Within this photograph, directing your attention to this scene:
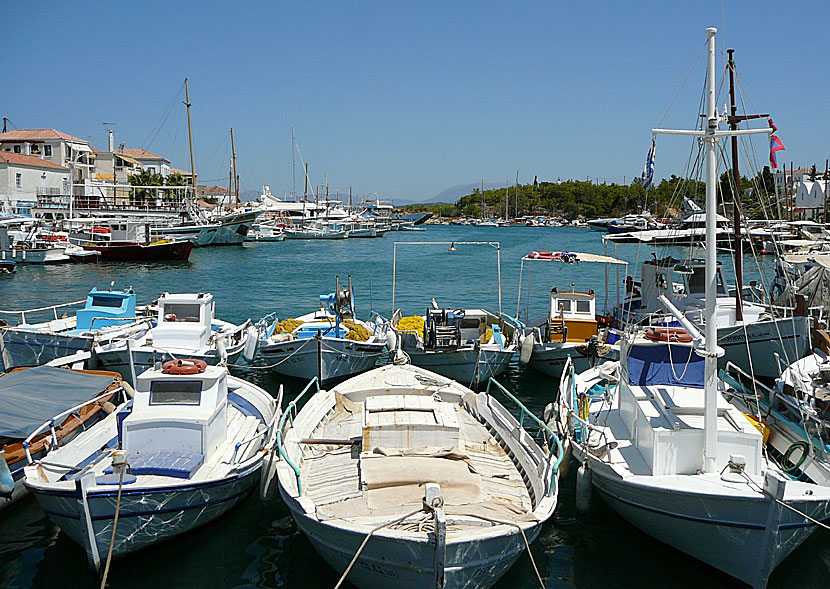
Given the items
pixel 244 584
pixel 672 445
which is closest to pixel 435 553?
pixel 244 584

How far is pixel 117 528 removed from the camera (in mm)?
10195

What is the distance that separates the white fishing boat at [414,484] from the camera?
8.66m

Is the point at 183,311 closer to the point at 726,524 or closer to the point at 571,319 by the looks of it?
the point at 571,319

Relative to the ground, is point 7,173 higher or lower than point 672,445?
higher

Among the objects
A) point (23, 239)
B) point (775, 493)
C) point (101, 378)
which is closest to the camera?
point (775, 493)

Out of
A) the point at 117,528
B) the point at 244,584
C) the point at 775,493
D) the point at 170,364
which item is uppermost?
the point at 170,364

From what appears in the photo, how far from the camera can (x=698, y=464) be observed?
10.9 metres

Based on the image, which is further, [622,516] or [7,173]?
[7,173]

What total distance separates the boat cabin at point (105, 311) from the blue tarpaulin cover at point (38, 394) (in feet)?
23.8

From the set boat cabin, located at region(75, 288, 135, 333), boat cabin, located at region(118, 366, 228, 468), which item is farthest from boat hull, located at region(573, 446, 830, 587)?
boat cabin, located at region(75, 288, 135, 333)

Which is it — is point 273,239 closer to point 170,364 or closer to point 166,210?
point 166,210

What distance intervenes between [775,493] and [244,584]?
7.72 meters

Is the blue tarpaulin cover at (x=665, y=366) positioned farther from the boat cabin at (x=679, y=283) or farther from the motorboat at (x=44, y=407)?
the motorboat at (x=44, y=407)

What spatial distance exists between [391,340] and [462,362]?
7.30 feet
